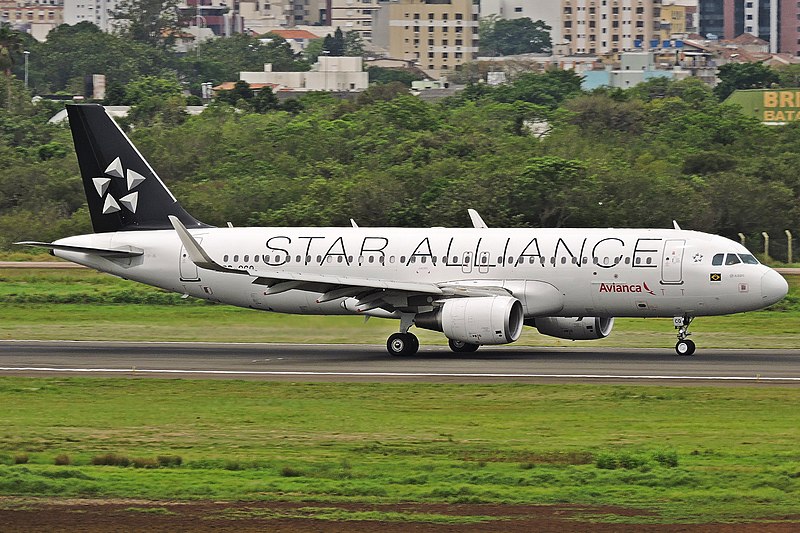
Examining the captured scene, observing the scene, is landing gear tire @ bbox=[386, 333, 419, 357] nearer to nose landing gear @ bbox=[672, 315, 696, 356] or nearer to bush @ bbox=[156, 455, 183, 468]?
nose landing gear @ bbox=[672, 315, 696, 356]

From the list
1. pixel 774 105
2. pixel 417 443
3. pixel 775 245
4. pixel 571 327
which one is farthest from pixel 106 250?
pixel 774 105

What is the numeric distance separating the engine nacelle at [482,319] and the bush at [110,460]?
16.4 metres

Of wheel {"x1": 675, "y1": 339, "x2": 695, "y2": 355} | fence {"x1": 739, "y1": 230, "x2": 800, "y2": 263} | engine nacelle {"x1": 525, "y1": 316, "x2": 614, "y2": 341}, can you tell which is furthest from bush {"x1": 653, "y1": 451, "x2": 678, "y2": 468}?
fence {"x1": 739, "y1": 230, "x2": 800, "y2": 263}

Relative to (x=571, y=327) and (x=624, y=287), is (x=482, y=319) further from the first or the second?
(x=571, y=327)

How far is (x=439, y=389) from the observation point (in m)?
34.4

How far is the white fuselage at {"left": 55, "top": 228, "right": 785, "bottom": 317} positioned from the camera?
40.8 metres

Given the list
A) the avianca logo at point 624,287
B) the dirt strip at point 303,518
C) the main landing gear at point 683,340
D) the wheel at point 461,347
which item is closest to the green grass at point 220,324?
the wheel at point 461,347

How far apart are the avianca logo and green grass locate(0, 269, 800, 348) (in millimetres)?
4362

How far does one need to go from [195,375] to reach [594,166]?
45951mm

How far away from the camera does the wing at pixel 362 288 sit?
134 feet

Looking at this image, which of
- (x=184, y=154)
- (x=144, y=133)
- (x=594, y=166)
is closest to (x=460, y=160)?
(x=594, y=166)

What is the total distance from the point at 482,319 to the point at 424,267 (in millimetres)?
3716

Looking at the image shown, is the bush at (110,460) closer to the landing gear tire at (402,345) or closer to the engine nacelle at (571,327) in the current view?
the landing gear tire at (402,345)

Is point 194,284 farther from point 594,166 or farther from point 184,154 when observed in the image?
point 184,154
